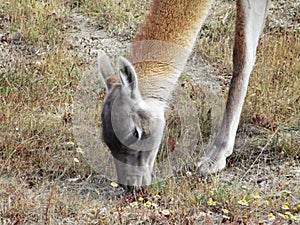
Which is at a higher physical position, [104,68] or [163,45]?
[163,45]

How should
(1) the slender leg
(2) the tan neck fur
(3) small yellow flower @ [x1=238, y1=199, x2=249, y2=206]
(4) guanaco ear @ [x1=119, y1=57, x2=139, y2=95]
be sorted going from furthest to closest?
1. (1) the slender leg
2. (2) the tan neck fur
3. (3) small yellow flower @ [x1=238, y1=199, x2=249, y2=206]
4. (4) guanaco ear @ [x1=119, y1=57, x2=139, y2=95]

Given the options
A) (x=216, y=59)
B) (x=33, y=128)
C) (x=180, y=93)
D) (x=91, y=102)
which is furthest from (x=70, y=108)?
(x=216, y=59)

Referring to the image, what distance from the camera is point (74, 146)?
20.0 feet

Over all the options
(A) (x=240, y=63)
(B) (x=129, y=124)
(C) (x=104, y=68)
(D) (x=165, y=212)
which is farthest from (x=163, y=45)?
(A) (x=240, y=63)

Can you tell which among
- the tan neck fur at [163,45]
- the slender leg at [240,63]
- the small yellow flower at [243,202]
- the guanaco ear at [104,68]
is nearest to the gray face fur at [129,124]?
the guanaco ear at [104,68]

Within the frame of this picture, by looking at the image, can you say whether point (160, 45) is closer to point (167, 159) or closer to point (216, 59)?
point (167, 159)

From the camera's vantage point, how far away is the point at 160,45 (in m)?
5.02

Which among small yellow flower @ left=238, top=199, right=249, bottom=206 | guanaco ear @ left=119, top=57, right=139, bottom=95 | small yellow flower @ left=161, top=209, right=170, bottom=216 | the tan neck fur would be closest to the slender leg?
the tan neck fur

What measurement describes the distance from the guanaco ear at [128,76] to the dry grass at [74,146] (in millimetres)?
882

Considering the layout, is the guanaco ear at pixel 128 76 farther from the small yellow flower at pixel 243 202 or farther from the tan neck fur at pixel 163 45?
the small yellow flower at pixel 243 202

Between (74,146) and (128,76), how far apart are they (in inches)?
63.7

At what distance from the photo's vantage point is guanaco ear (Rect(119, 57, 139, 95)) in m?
4.60

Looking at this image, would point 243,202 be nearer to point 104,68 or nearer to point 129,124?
point 129,124

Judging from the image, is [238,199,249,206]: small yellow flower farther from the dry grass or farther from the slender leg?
the slender leg
